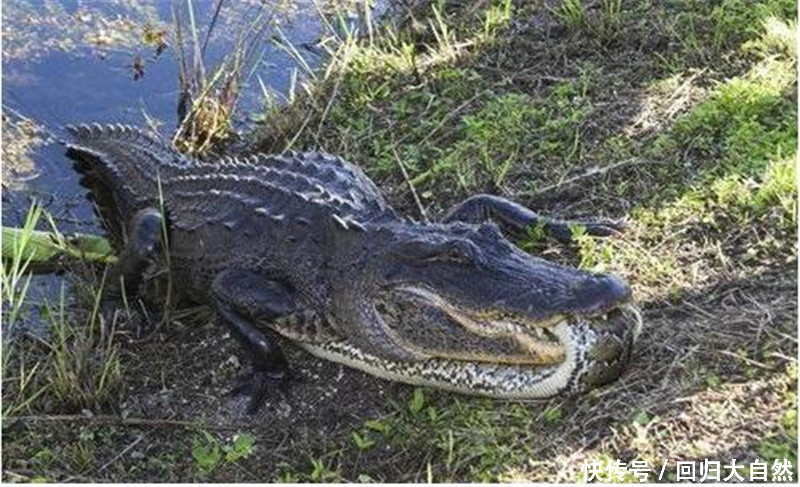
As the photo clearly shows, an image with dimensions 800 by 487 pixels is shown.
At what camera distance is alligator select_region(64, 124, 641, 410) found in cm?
387

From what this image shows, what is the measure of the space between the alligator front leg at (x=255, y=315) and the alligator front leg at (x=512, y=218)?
0.78 meters

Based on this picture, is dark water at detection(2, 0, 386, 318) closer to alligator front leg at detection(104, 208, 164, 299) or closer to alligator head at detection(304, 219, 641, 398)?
alligator front leg at detection(104, 208, 164, 299)

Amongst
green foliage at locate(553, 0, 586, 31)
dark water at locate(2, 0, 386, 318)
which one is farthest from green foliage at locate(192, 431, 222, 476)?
green foliage at locate(553, 0, 586, 31)

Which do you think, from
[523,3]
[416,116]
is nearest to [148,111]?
[416,116]

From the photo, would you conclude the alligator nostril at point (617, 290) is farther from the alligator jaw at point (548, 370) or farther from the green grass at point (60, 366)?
the green grass at point (60, 366)

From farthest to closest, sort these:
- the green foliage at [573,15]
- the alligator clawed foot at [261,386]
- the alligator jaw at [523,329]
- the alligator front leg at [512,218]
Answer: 1. the green foliage at [573,15]
2. the alligator front leg at [512,218]
3. the alligator clawed foot at [261,386]
4. the alligator jaw at [523,329]

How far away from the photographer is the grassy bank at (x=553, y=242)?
3.78 metres

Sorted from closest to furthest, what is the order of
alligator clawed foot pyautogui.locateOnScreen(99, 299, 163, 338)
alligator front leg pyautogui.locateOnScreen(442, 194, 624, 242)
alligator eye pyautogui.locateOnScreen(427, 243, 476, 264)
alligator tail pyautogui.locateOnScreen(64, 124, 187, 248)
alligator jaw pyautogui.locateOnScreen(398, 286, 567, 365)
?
alligator jaw pyautogui.locateOnScreen(398, 286, 567, 365) → alligator eye pyautogui.locateOnScreen(427, 243, 476, 264) → alligator front leg pyautogui.locateOnScreen(442, 194, 624, 242) → alligator clawed foot pyautogui.locateOnScreen(99, 299, 163, 338) → alligator tail pyautogui.locateOnScreen(64, 124, 187, 248)

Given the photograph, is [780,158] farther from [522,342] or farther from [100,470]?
[100,470]

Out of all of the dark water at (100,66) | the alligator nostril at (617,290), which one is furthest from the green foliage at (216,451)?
the dark water at (100,66)

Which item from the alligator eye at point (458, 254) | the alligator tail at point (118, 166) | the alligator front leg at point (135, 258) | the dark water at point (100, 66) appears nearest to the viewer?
the alligator eye at point (458, 254)

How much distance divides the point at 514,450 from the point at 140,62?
3.78m

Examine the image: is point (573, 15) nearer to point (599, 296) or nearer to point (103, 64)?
point (103, 64)

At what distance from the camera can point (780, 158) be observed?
4.78 metres
